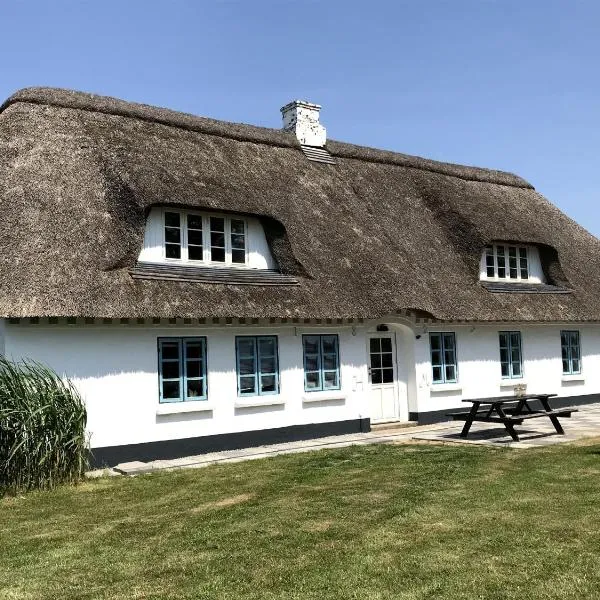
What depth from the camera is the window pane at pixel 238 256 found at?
44.3 feet

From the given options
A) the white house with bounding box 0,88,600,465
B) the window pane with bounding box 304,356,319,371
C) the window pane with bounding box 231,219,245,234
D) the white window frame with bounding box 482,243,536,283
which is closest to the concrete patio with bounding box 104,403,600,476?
the white house with bounding box 0,88,600,465

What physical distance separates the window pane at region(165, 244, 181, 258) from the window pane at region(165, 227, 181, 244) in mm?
94

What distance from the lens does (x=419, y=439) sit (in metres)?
13.1

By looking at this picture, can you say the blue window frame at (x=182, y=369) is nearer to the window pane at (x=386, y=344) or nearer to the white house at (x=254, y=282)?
the white house at (x=254, y=282)

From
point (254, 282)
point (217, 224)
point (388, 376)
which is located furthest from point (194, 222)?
point (388, 376)

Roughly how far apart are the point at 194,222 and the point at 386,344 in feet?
17.5

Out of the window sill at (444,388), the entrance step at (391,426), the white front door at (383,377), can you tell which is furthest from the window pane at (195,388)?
the window sill at (444,388)

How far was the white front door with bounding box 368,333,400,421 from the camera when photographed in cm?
1528

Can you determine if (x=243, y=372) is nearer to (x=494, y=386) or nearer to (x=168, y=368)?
(x=168, y=368)

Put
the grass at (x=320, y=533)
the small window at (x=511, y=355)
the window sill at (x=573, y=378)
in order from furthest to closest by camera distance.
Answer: the window sill at (x=573, y=378) → the small window at (x=511, y=355) → the grass at (x=320, y=533)

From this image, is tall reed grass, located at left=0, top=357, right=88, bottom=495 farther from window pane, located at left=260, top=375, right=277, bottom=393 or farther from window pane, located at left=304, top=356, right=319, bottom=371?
window pane, located at left=304, top=356, right=319, bottom=371

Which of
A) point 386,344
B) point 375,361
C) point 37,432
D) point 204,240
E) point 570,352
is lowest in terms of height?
point 37,432

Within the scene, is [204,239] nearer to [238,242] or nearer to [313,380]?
[238,242]

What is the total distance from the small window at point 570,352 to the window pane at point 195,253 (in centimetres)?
1080
